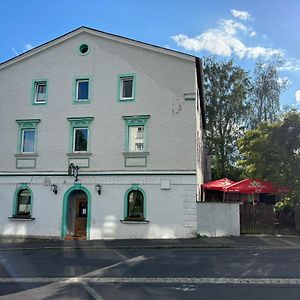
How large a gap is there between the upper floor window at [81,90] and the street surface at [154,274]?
8.43 metres

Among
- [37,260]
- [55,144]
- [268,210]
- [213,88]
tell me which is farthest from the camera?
[213,88]

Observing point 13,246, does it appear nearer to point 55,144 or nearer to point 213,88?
point 55,144

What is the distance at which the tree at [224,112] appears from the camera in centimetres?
3681

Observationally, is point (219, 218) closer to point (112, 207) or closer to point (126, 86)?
point (112, 207)

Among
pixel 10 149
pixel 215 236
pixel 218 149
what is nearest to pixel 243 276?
pixel 215 236

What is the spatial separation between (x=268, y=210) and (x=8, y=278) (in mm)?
12732

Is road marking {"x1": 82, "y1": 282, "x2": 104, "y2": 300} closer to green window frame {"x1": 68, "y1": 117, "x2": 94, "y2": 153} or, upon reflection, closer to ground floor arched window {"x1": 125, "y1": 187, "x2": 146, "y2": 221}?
ground floor arched window {"x1": 125, "y1": 187, "x2": 146, "y2": 221}

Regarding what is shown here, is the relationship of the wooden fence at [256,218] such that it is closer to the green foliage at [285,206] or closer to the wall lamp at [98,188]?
the green foliage at [285,206]

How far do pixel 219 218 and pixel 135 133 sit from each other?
5736mm

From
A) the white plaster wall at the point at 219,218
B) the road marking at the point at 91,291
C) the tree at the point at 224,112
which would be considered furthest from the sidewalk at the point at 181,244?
the tree at the point at 224,112

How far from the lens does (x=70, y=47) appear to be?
21.0 meters

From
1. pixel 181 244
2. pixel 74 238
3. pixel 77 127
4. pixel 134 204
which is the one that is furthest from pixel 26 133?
pixel 181 244

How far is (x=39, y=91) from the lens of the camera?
21.2m

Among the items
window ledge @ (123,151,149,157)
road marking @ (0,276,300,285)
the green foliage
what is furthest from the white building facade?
A: road marking @ (0,276,300,285)
